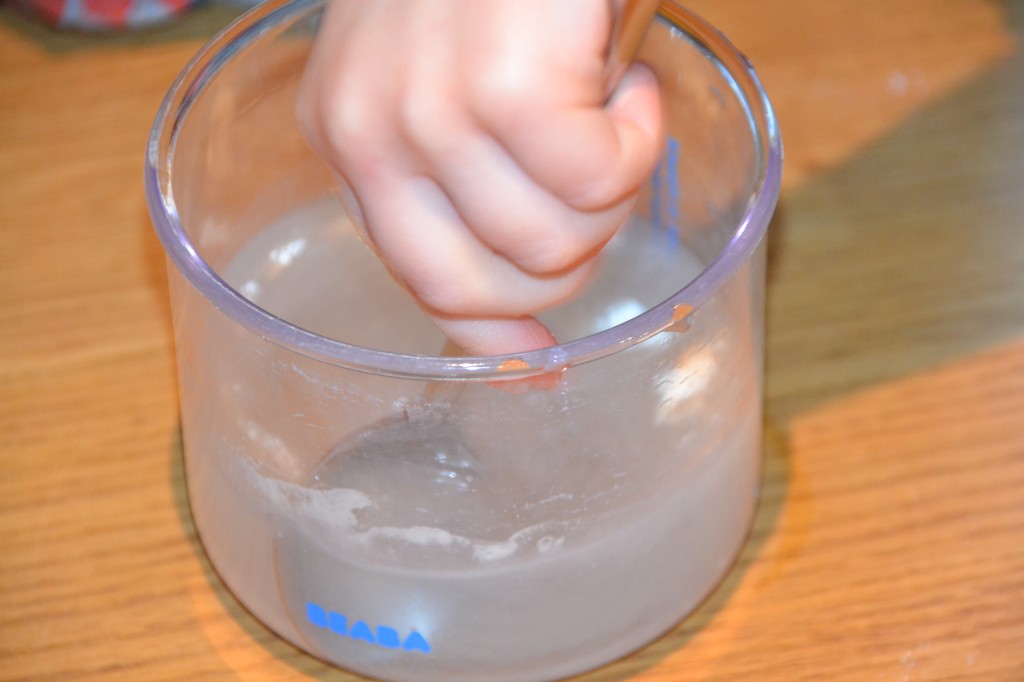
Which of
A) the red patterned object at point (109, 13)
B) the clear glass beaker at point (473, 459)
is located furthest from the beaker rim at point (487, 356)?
the red patterned object at point (109, 13)

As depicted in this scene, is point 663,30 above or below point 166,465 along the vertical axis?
above

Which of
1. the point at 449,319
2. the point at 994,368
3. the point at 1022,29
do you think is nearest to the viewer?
the point at 449,319

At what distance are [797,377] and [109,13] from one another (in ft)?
0.99

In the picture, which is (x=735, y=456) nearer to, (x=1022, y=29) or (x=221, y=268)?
(x=221, y=268)


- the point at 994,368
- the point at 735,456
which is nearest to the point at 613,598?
the point at 735,456

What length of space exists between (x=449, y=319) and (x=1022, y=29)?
32 cm

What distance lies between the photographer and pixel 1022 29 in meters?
0.51

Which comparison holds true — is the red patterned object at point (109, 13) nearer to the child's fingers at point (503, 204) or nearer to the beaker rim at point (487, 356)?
the beaker rim at point (487, 356)

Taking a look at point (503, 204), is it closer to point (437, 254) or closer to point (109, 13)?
point (437, 254)

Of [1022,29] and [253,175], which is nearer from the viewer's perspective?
[253,175]

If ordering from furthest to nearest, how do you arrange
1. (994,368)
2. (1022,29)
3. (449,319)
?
(1022,29) < (994,368) < (449,319)

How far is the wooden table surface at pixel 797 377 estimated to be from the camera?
339mm

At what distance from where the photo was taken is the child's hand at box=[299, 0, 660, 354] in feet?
0.81

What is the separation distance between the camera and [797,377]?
0.40 metres
